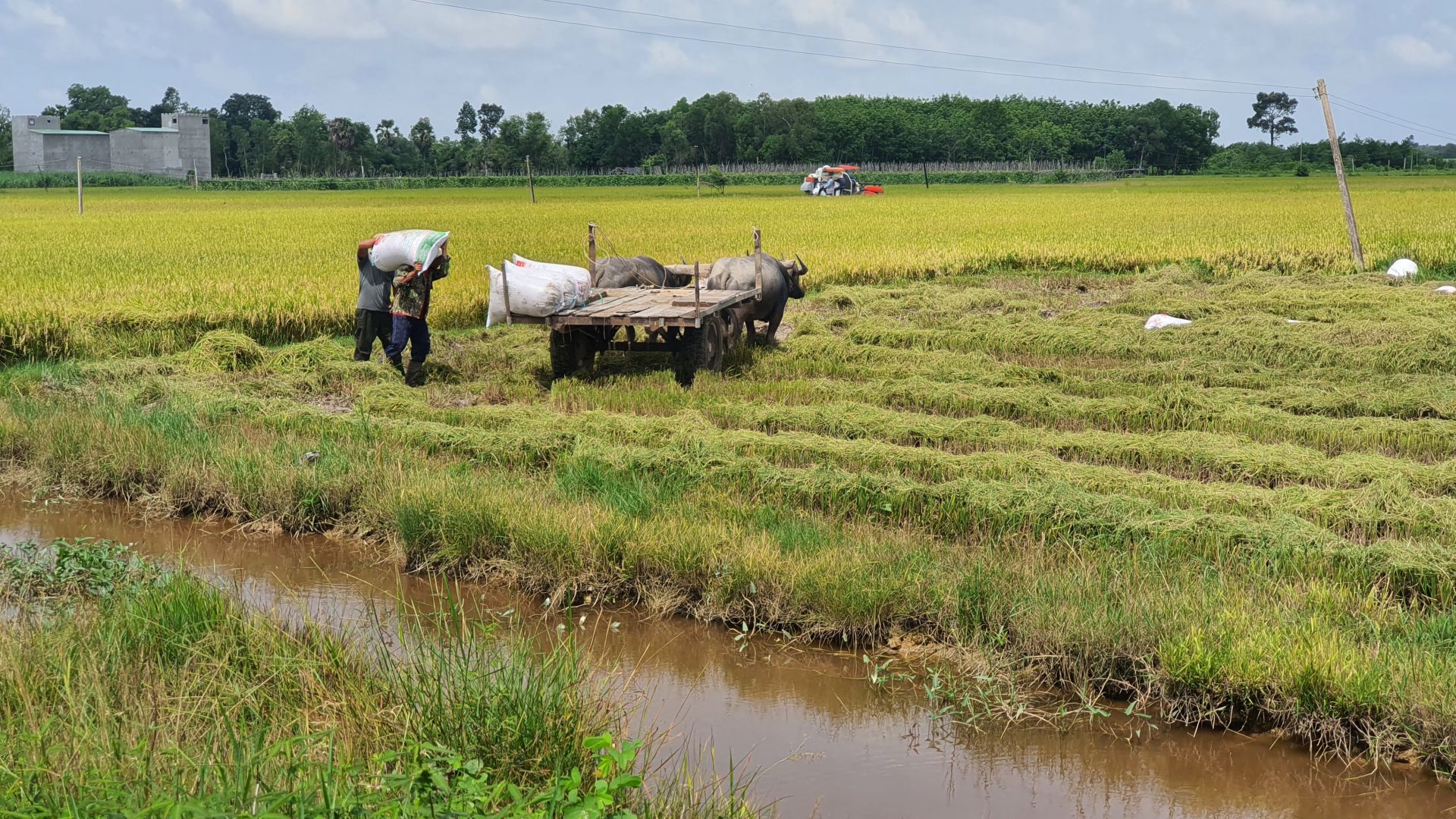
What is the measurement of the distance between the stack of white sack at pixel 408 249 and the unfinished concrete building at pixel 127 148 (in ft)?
340

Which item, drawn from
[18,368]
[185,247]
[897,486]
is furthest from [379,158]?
[897,486]

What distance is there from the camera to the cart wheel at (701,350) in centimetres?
1081

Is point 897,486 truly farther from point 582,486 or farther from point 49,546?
point 49,546

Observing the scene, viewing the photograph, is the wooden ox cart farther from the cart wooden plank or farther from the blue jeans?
the blue jeans

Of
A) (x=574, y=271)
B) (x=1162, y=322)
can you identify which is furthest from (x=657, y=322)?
(x=1162, y=322)

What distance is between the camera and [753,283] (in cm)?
1241

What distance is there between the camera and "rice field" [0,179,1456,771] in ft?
16.6

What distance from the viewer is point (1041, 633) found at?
511cm

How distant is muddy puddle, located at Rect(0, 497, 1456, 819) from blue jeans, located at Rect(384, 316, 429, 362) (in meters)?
5.21

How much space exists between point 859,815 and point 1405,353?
8897 millimetres

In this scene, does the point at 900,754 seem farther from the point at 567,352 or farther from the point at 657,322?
the point at 567,352

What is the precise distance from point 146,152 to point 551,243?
97.8 meters

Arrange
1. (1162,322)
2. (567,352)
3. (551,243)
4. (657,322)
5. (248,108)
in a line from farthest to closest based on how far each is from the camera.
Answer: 1. (248,108)
2. (551,243)
3. (1162,322)
4. (567,352)
5. (657,322)

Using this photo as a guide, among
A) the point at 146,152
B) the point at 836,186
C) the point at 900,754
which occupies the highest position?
the point at 146,152
